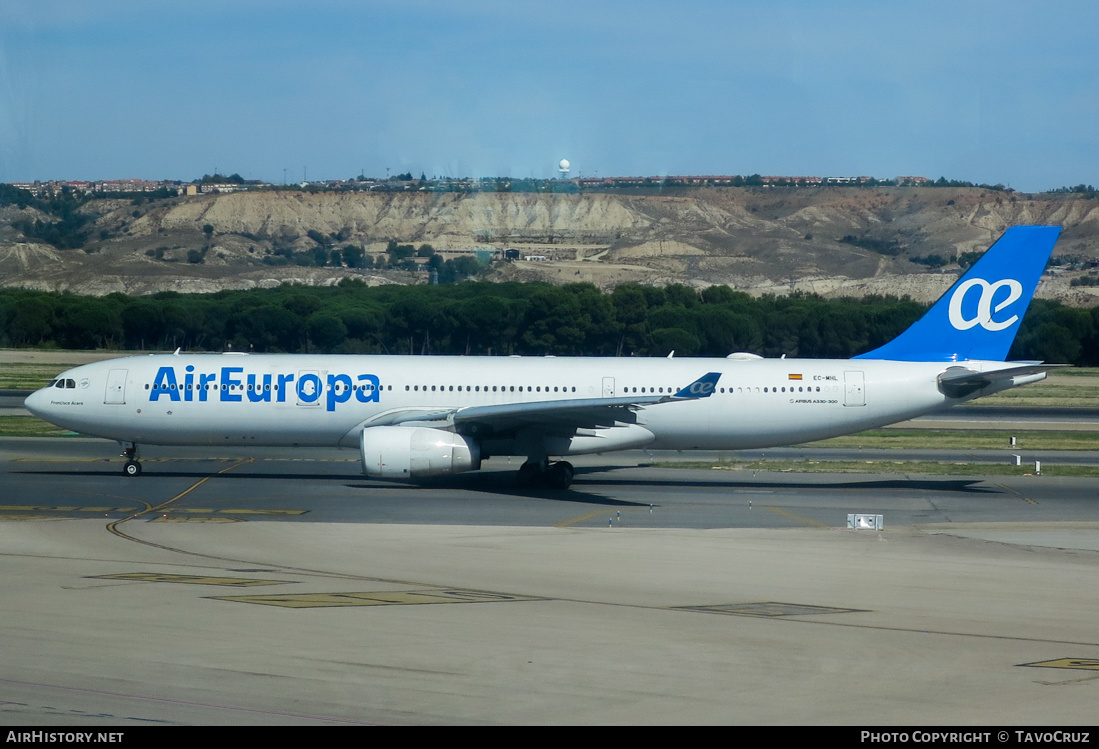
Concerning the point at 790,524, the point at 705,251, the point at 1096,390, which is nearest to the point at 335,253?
the point at 705,251

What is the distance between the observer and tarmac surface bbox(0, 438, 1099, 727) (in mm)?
12250

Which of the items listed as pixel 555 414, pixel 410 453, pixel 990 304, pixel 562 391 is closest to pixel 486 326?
pixel 562 391

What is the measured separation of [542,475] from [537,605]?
15.8 meters

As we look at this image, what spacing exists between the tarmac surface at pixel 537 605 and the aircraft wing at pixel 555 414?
6.22 feet

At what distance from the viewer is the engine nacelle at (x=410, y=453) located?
3130cm

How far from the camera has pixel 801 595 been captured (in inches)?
755

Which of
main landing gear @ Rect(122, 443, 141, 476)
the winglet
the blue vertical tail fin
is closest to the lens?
the winglet

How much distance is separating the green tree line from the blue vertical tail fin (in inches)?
1764

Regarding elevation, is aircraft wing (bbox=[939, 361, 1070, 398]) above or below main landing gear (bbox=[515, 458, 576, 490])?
above

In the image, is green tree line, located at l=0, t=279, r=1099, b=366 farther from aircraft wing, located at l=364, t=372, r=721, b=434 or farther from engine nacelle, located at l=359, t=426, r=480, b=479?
engine nacelle, located at l=359, t=426, r=480, b=479

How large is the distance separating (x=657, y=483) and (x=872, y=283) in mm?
97421

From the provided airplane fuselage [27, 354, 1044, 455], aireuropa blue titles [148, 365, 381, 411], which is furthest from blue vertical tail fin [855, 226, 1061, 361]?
aireuropa blue titles [148, 365, 381, 411]

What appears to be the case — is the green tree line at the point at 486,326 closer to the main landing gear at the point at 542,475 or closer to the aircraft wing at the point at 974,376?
the aircraft wing at the point at 974,376

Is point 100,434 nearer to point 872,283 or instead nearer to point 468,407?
point 468,407
